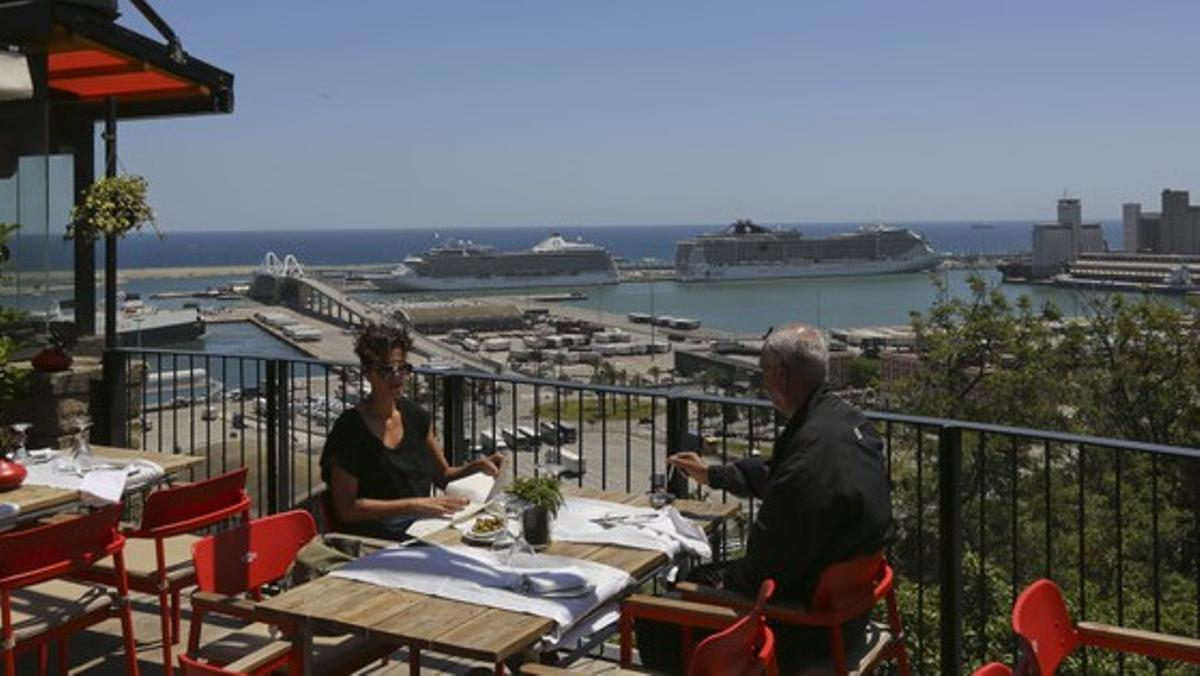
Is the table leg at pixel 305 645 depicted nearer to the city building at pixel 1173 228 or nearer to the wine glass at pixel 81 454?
the wine glass at pixel 81 454

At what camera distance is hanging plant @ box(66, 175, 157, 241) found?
18.4 feet

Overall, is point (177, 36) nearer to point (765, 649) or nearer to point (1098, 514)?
point (765, 649)

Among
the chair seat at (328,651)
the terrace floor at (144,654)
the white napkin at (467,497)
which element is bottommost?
the terrace floor at (144,654)

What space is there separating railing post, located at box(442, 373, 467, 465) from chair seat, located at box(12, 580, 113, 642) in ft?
5.76

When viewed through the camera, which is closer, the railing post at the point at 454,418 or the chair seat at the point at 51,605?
the chair seat at the point at 51,605

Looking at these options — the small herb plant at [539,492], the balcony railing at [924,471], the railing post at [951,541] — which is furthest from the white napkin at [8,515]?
the railing post at [951,541]

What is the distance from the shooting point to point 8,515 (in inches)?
134

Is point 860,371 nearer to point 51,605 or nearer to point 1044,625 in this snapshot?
point 51,605

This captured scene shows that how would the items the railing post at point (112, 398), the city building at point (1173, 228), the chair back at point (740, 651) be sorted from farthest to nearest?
the city building at point (1173, 228)
the railing post at point (112, 398)
the chair back at point (740, 651)

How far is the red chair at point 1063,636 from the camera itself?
7.86ft

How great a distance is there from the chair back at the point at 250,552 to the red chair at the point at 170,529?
501 millimetres

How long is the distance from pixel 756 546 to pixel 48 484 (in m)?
2.55

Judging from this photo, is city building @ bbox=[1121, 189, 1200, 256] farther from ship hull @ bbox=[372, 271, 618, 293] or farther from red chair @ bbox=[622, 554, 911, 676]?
red chair @ bbox=[622, 554, 911, 676]

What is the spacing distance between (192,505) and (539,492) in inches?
51.4
